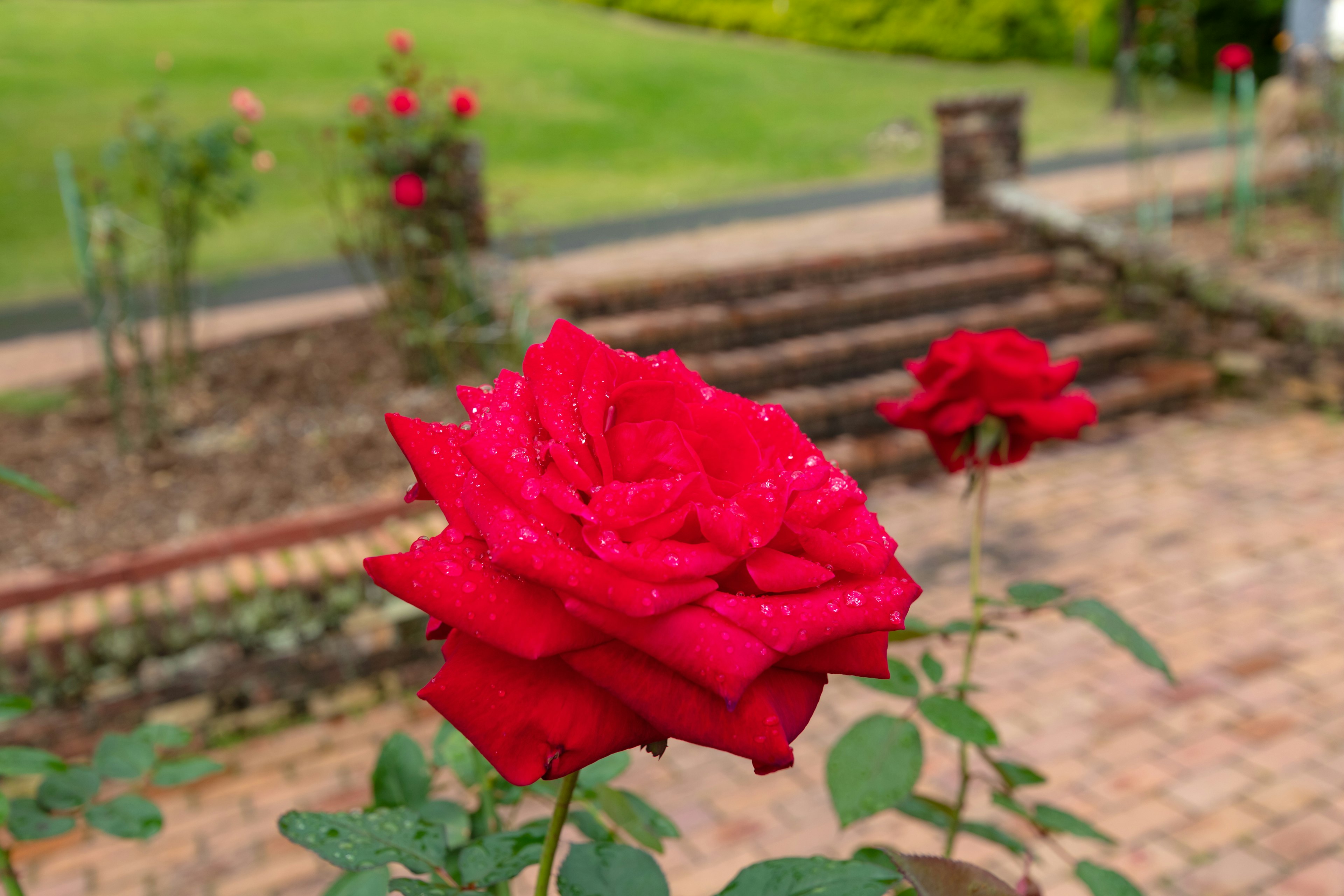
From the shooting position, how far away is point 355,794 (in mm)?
2814

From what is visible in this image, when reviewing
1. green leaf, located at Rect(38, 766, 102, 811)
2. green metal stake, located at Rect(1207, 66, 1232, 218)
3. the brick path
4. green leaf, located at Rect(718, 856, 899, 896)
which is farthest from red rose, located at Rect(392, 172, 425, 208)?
green metal stake, located at Rect(1207, 66, 1232, 218)

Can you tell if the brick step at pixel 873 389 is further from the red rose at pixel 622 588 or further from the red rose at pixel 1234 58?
the red rose at pixel 622 588

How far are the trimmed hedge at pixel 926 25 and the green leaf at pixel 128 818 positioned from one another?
2519 centimetres

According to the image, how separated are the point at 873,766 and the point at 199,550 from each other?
9.33 ft

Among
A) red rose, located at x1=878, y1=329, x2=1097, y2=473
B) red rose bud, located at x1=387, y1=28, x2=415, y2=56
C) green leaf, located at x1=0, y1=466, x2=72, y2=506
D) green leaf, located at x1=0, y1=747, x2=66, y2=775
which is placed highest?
red rose bud, located at x1=387, y1=28, x2=415, y2=56

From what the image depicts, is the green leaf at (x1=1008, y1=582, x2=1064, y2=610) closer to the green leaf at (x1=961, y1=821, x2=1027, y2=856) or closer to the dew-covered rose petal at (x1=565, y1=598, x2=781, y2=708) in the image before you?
the green leaf at (x1=961, y1=821, x2=1027, y2=856)

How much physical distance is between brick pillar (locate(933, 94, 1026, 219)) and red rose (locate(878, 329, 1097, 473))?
5.80 m

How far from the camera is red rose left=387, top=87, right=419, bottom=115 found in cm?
469

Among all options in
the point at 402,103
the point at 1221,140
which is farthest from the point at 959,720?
the point at 1221,140

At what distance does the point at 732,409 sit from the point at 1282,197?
8.17 meters

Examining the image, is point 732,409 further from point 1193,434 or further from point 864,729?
point 1193,434

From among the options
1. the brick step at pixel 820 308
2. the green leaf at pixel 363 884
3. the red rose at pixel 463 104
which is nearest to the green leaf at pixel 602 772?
the green leaf at pixel 363 884

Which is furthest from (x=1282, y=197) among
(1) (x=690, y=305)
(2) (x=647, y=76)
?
(2) (x=647, y=76)

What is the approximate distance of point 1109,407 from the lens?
5.29 m
